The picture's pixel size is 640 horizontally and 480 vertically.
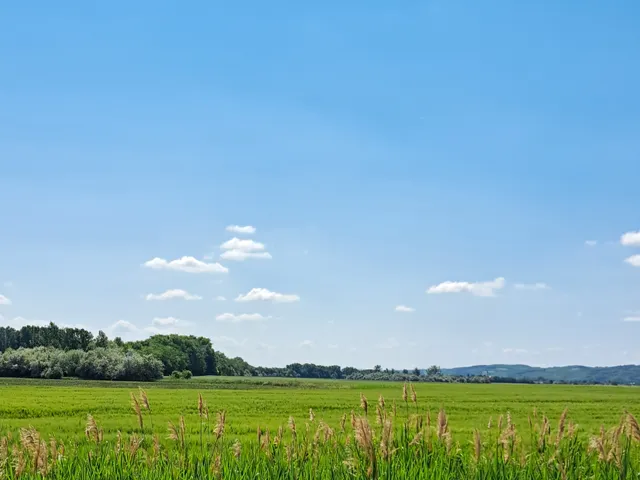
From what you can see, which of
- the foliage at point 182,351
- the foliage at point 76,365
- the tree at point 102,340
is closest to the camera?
the foliage at point 76,365

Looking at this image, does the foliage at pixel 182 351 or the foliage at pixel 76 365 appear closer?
the foliage at pixel 76 365

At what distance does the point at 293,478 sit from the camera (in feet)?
20.5

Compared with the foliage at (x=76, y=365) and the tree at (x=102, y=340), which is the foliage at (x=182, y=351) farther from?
the foliage at (x=76, y=365)

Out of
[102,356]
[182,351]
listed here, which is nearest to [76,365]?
[102,356]

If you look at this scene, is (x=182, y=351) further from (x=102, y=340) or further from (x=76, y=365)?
(x=76, y=365)

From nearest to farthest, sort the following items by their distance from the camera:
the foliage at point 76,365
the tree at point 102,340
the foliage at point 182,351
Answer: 1. the foliage at point 76,365
2. the tree at point 102,340
3. the foliage at point 182,351

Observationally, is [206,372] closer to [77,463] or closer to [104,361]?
[104,361]

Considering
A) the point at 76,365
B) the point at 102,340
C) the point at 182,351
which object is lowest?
the point at 76,365

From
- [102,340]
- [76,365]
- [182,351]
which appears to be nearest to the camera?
[76,365]

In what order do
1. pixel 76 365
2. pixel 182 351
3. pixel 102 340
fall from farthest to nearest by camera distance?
pixel 182 351, pixel 102 340, pixel 76 365

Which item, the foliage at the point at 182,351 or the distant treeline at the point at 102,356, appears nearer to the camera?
the distant treeline at the point at 102,356

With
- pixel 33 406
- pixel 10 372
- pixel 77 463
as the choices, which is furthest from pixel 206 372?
pixel 77 463

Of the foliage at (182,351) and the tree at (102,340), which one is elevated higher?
the tree at (102,340)

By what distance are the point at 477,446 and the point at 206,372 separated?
187459mm
